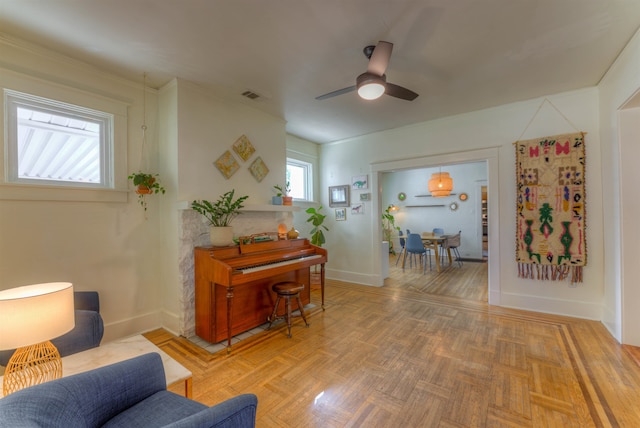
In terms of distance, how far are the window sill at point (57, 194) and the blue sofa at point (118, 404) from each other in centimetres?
206

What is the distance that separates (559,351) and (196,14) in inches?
165

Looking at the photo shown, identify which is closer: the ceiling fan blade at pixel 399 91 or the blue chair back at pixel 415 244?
the ceiling fan blade at pixel 399 91

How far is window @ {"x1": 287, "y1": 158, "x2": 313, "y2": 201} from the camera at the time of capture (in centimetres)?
505

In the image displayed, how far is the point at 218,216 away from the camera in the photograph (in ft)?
9.86

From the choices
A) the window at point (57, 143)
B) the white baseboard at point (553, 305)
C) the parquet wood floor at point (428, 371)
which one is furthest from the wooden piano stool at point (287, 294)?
the white baseboard at point (553, 305)

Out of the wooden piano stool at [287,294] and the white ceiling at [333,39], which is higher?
the white ceiling at [333,39]

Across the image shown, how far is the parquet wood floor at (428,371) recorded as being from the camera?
172 centimetres

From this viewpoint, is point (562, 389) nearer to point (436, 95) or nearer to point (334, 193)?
point (436, 95)

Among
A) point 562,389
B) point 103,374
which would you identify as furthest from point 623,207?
point 103,374

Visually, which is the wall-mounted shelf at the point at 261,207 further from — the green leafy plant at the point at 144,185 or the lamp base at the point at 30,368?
the lamp base at the point at 30,368

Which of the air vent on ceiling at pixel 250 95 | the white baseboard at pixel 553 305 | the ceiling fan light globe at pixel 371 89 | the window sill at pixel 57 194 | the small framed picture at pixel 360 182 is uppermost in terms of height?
the air vent on ceiling at pixel 250 95

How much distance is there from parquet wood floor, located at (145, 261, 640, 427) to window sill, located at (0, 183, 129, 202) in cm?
155

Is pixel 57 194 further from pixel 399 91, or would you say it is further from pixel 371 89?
pixel 399 91

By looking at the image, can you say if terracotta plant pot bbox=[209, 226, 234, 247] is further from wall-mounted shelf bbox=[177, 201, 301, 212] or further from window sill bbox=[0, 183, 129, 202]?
window sill bbox=[0, 183, 129, 202]
